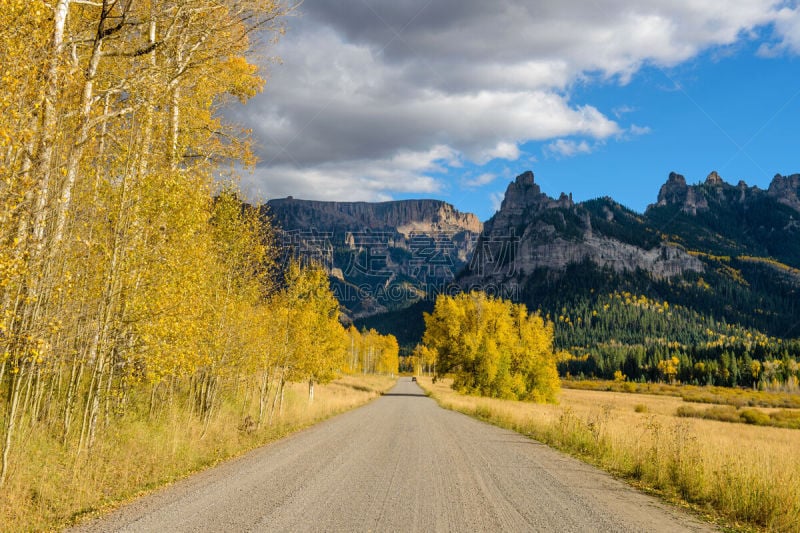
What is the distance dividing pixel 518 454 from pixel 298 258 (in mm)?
19733

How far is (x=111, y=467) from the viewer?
377 inches

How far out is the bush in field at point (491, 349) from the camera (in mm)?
47469

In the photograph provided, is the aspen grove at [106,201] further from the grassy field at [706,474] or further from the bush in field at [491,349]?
the bush in field at [491,349]

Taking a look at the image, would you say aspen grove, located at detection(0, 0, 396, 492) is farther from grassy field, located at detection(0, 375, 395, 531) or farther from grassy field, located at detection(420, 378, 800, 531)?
grassy field, located at detection(420, 378, 800, 531)

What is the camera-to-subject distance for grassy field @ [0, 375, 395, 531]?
701cm

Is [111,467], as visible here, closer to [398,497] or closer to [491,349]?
[398,497]

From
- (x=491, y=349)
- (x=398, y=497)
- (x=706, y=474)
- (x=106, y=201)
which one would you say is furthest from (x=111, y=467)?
(x=491, y=349)

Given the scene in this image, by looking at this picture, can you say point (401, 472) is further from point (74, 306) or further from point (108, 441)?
point (74, 306)

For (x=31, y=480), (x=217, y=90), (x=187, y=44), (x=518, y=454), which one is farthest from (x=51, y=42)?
(x=518, y=454)

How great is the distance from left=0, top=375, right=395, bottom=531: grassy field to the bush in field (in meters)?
34.6

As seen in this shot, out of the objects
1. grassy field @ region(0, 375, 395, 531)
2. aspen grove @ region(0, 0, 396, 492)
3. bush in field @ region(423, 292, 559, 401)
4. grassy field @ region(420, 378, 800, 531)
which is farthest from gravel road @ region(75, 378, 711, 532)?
bush in field @ region(423, 292, 559, 401)

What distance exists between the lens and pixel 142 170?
35.1 feet

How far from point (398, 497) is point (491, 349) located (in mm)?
39956

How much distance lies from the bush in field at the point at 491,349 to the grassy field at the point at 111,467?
34.6 m
